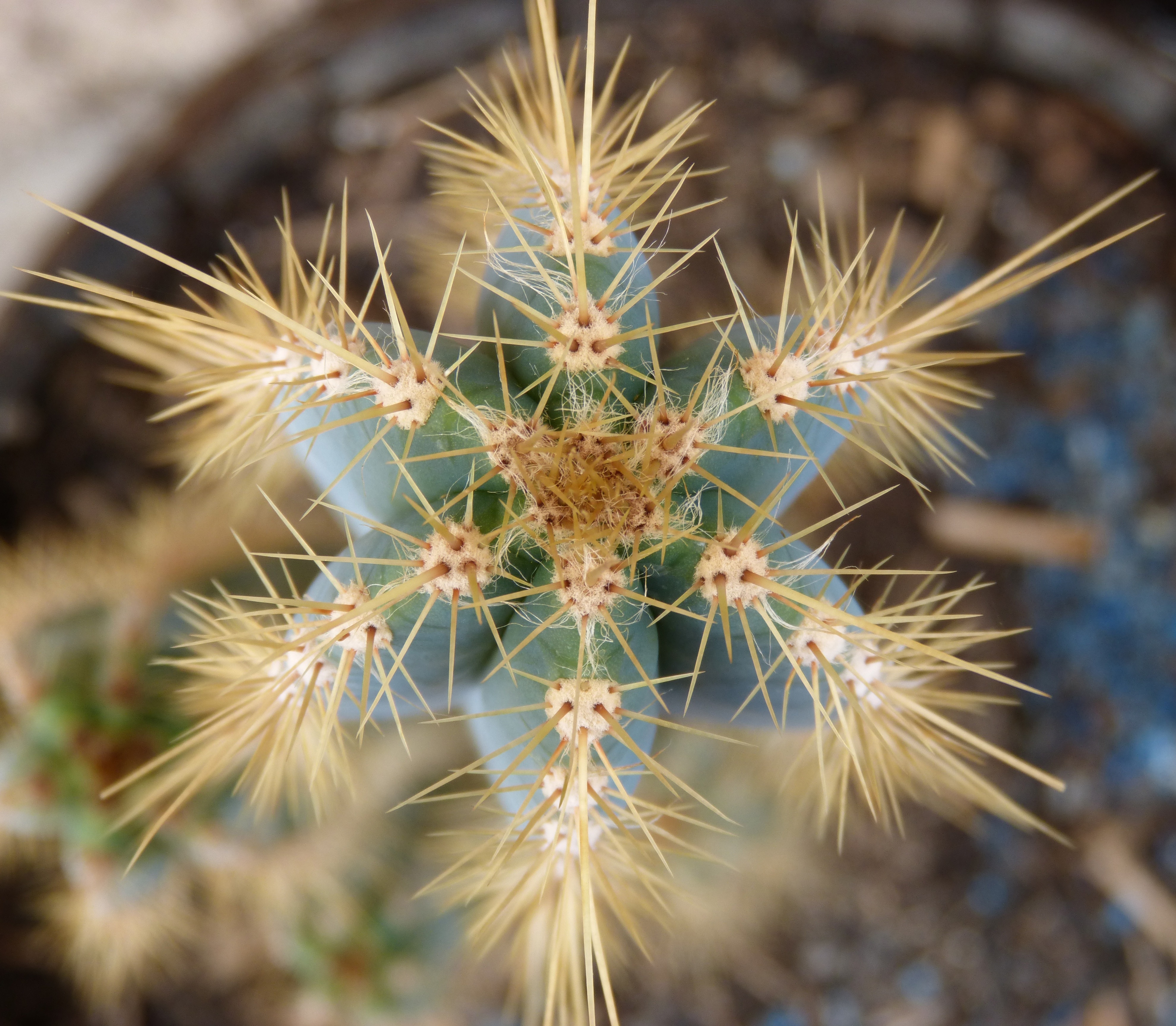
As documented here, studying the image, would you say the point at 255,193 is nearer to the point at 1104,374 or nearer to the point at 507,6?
the point at 507,6

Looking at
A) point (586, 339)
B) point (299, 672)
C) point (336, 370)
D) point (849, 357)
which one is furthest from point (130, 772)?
point (849, 357)

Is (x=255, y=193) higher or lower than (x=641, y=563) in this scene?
higher

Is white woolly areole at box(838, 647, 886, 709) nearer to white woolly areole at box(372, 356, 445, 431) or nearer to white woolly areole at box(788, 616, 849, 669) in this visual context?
white woolly areole at box(788, 616, 849, 669)

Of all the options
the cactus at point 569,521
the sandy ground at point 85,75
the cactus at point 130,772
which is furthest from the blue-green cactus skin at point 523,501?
the sandy ground at point 85,75

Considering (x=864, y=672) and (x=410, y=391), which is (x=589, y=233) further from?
(x=864, y=672)

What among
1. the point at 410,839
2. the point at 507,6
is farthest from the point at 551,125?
the point at 410,839

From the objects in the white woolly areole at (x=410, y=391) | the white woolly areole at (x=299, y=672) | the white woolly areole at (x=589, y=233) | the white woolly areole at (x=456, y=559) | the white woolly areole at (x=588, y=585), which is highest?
the white woolly areole at (x=589, y=233)

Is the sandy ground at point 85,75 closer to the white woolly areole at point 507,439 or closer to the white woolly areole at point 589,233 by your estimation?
the white woolly areole at point 589,233
